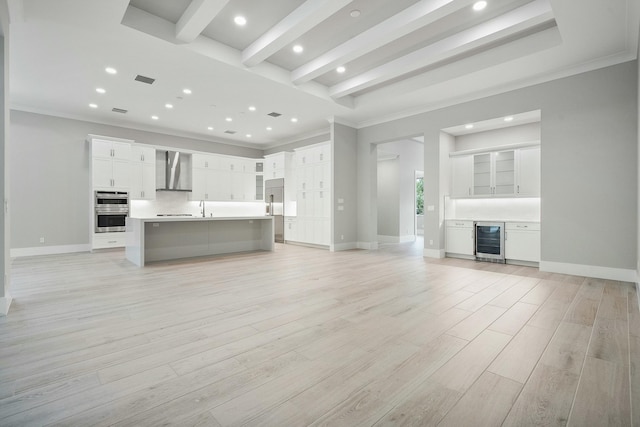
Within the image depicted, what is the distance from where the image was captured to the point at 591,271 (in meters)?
4.55

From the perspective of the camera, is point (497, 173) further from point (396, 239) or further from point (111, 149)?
point (111, 149)

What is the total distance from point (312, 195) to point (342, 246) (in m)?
1.60

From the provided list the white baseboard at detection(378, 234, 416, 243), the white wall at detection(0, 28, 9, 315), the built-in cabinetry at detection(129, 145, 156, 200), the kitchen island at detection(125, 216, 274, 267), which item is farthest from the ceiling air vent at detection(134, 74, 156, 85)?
the white baseboard at detection(378, 234, 416, 243)

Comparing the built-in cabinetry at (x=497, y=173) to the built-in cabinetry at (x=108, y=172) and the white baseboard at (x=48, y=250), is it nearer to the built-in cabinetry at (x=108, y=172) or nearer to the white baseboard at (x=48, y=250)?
the built-in cabinetry at (x=108, y=172)

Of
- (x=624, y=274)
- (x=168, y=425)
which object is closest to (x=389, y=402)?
(x=168, y=425)

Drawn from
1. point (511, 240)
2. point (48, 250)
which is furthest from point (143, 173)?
point (511, 240)

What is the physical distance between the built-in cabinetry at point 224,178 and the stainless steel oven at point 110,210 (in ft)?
6.04

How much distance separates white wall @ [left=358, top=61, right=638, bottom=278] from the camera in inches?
169

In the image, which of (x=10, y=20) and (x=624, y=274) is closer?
(x=10, y=20)

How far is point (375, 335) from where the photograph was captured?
8.07 ft

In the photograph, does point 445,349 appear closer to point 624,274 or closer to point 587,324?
point 587,324

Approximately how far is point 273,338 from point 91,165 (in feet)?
23.6

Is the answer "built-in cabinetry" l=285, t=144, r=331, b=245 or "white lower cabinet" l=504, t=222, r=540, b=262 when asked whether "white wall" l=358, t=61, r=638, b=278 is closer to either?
"white lower cabinet" l=504, t=222, r=540, b=262

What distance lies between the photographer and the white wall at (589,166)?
14.1 ft
